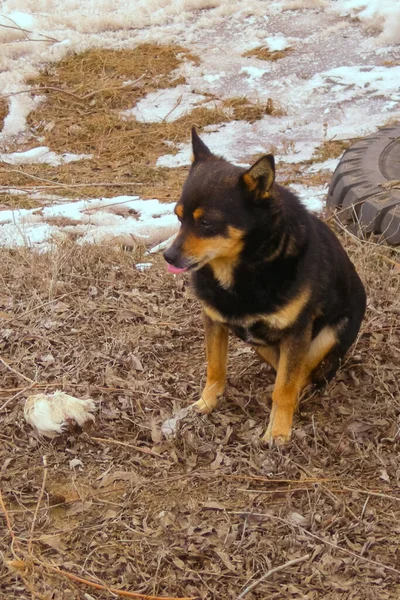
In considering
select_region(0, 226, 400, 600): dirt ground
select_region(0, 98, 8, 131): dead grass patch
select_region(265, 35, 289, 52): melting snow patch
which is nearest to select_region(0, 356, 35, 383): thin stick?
select_region(0, 226, 400, 600): dirt ground

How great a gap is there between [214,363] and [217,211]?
3.11 ft

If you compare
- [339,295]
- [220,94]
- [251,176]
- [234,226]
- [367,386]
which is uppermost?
[251,176]

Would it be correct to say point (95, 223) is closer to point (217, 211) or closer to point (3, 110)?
point (217, 211)

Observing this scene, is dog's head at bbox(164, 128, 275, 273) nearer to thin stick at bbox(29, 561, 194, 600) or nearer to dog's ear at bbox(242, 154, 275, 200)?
dog's ear at bbox(242, 154, 275, 200)

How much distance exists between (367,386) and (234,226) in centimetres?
135

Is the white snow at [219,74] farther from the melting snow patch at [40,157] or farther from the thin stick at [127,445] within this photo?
the thin stick at [127,445]

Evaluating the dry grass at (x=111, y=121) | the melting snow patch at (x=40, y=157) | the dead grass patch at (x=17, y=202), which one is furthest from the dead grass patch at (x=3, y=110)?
the dead grass patch at (x=17, y=202)

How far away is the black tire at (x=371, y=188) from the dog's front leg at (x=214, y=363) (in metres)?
1.87

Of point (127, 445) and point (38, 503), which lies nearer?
point (38, 503)

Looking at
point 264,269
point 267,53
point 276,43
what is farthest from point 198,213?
point 276,43

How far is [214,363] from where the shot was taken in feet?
12.4

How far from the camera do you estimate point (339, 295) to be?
3.66 metres

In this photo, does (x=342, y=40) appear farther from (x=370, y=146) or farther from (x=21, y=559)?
(x=21, y=559)

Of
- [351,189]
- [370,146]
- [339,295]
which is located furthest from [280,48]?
[339,295]
